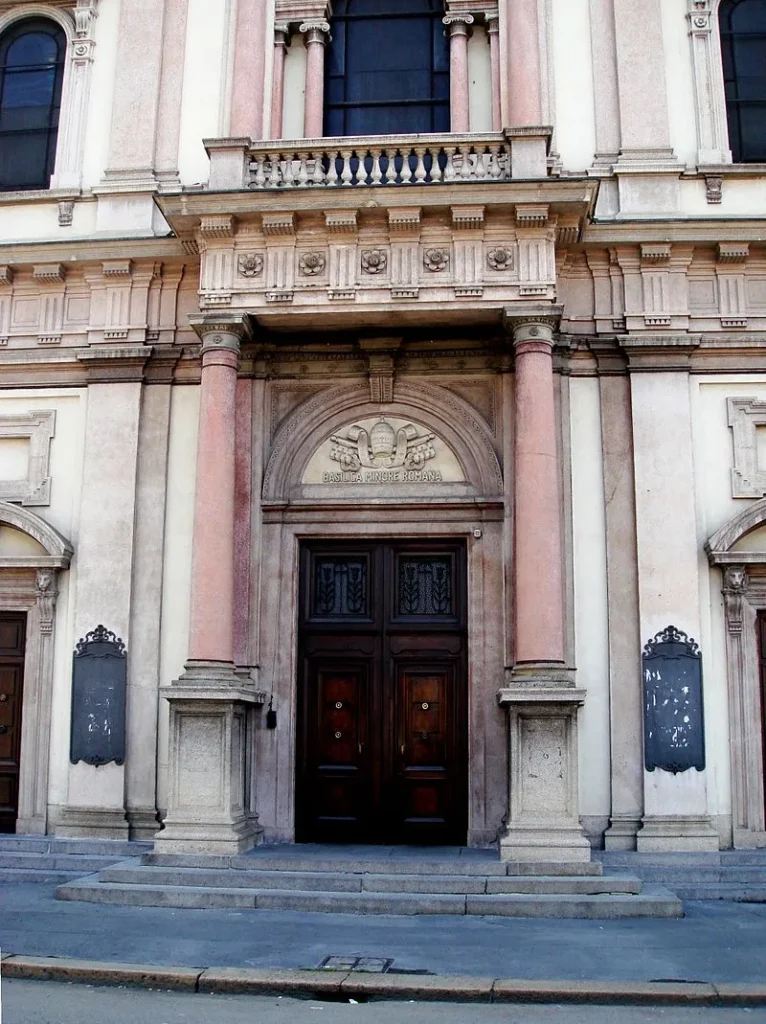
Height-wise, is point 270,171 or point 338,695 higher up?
point 270,171

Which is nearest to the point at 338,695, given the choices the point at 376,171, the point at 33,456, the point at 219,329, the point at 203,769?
the point at 203,769

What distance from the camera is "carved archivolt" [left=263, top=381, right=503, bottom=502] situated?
13.1 meters

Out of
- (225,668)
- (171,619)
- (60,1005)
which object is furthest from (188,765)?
(60,1005)

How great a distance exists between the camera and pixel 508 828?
11.0 m

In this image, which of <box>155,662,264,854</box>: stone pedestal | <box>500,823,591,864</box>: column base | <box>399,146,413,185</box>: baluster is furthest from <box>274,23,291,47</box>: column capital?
<box>500,823,591,864</box>: column base

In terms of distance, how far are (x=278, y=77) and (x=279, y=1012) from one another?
11.4 meters

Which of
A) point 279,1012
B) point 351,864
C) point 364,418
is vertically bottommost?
point 279,1012

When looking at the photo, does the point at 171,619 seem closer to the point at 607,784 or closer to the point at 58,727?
the point at 58,727

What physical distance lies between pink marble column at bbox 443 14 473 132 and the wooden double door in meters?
5.31

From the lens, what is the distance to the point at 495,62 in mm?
14227

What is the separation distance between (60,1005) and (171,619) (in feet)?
20.3

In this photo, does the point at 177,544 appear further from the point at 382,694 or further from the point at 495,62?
the point at 495,62

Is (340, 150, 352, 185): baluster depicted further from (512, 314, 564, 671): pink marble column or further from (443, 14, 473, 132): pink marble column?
(512, 314, 564, 671): pink marble column

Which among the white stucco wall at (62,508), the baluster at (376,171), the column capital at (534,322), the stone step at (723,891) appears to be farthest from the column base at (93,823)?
the baluster at (376,171)
